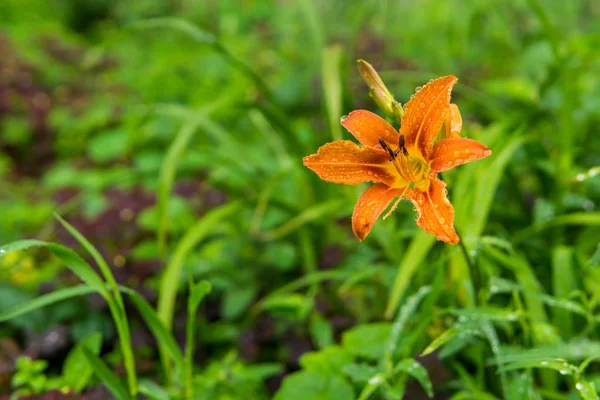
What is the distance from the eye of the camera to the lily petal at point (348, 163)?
99 cm

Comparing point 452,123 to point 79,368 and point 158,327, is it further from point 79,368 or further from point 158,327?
point 79,368

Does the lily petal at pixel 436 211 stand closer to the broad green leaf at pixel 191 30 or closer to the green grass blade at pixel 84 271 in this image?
the green grass blade at pixel 84 271

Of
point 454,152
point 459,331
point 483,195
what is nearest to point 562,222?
point 483,195

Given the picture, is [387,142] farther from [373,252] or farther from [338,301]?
[338,301]

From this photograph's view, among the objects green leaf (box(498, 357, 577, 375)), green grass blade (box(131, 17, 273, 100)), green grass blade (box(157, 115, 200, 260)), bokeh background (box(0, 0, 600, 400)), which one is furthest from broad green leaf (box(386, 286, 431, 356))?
green grass blade (box(131, 17, 273, 100))

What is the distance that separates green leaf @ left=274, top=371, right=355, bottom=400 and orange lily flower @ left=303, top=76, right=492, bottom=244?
46 cm

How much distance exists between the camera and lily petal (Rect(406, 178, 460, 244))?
881 millimetres

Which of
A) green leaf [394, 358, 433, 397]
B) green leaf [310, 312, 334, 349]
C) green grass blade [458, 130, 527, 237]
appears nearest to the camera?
green leaf [394, 358, 433, 397]

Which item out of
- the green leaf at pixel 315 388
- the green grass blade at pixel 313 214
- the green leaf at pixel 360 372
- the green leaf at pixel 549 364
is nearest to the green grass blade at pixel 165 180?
the green grass blade at pixel 313 214

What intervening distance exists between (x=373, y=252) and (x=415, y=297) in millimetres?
425

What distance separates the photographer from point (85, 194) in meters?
2.20

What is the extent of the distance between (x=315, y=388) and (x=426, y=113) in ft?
2.16

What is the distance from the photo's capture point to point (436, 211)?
0.91m

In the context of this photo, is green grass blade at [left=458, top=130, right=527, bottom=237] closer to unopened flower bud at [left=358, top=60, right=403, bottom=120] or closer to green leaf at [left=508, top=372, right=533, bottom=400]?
green leaf at [left=508, top=372, right=533, bottom=400]
